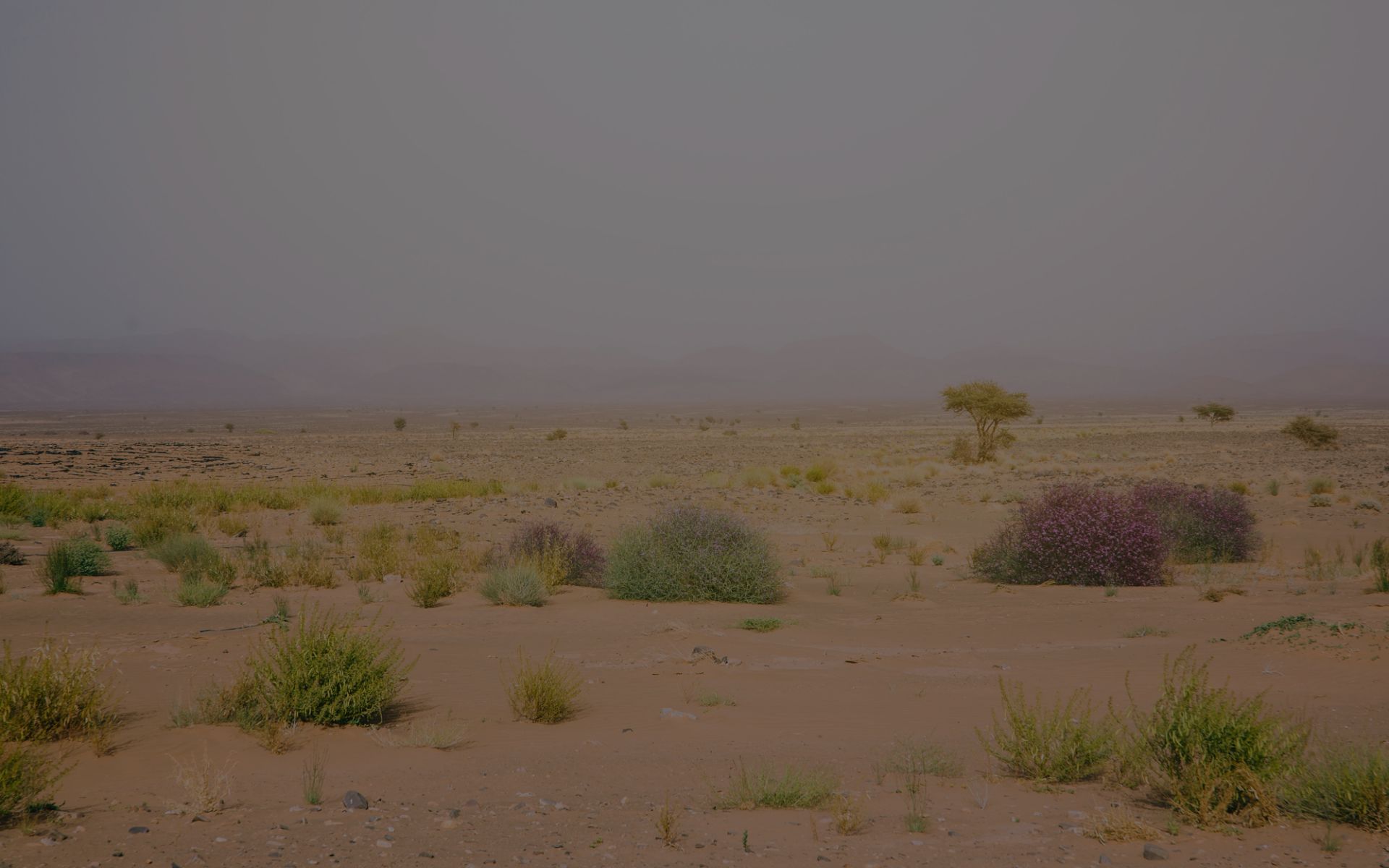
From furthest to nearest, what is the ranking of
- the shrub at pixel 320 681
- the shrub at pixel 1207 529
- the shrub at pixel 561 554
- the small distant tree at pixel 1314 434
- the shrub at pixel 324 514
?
the small distant tree at pixel 1314 434 < the shrub at pixel 324 514 < the shrub at pixel 1207 529 < the shrub at pixel 561 554 < the shrub at pixel 320 681

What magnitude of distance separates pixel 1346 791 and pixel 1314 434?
48.3m

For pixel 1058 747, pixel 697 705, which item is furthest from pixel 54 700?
pixel 1058 747

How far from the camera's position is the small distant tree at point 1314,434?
Result: 43.9 meters

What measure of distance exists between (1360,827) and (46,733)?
8301mm

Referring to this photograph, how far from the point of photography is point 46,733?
6.14 meters

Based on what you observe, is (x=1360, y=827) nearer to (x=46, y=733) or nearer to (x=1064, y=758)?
(x=1064, y=758)

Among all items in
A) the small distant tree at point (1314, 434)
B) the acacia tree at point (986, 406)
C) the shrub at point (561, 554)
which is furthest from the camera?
the small distant tree at point (1314, 434)

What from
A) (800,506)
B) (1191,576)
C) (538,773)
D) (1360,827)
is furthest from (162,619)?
(800,506)

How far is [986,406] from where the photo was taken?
40781 mm

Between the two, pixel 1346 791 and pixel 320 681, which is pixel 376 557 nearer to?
pixel 320 681

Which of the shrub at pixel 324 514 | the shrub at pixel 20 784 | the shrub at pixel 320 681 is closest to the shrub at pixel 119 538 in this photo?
the shrub at pixel 324 514

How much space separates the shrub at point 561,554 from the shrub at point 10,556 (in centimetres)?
825

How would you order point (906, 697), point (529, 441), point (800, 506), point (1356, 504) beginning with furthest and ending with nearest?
point (529, 441)
point (800, 506)
point (1356, 504)
point (906, 697)

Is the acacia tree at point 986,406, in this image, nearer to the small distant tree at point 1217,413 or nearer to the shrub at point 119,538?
the shrub at point 119,538
